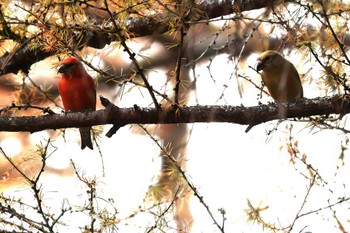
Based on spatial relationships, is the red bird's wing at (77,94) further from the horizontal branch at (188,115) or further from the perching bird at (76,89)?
the horizontal branch at (188,115)

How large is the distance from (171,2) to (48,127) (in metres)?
0.81

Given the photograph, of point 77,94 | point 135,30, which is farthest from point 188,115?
point 77,94

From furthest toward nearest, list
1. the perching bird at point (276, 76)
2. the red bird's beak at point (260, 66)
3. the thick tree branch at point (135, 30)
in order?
the red bird's beak at point (260, 66), the perching bird at point (276, 76), the thick tree branch at point (135, 30)

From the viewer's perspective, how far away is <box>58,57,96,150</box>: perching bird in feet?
12.3

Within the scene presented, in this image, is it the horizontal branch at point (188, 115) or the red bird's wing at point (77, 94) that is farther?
the red bird's wing at point (77, 94)

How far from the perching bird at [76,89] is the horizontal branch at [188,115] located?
117 cm

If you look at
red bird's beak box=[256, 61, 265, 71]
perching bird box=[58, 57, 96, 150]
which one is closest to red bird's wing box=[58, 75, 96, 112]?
perching bird box=[58, 57, 96, 150]

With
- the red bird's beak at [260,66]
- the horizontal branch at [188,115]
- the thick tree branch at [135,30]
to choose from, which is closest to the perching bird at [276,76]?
the red bird's beak at [260,66]

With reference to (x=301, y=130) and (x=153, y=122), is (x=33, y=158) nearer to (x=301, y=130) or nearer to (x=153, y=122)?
(x=153, y=122)

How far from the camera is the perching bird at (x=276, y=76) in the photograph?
3.68 m

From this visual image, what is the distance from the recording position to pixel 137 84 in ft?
7.00

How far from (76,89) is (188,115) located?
1582 millimetres

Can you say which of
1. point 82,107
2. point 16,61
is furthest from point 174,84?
point 82,107

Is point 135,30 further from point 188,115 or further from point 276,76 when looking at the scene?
point 276,76
